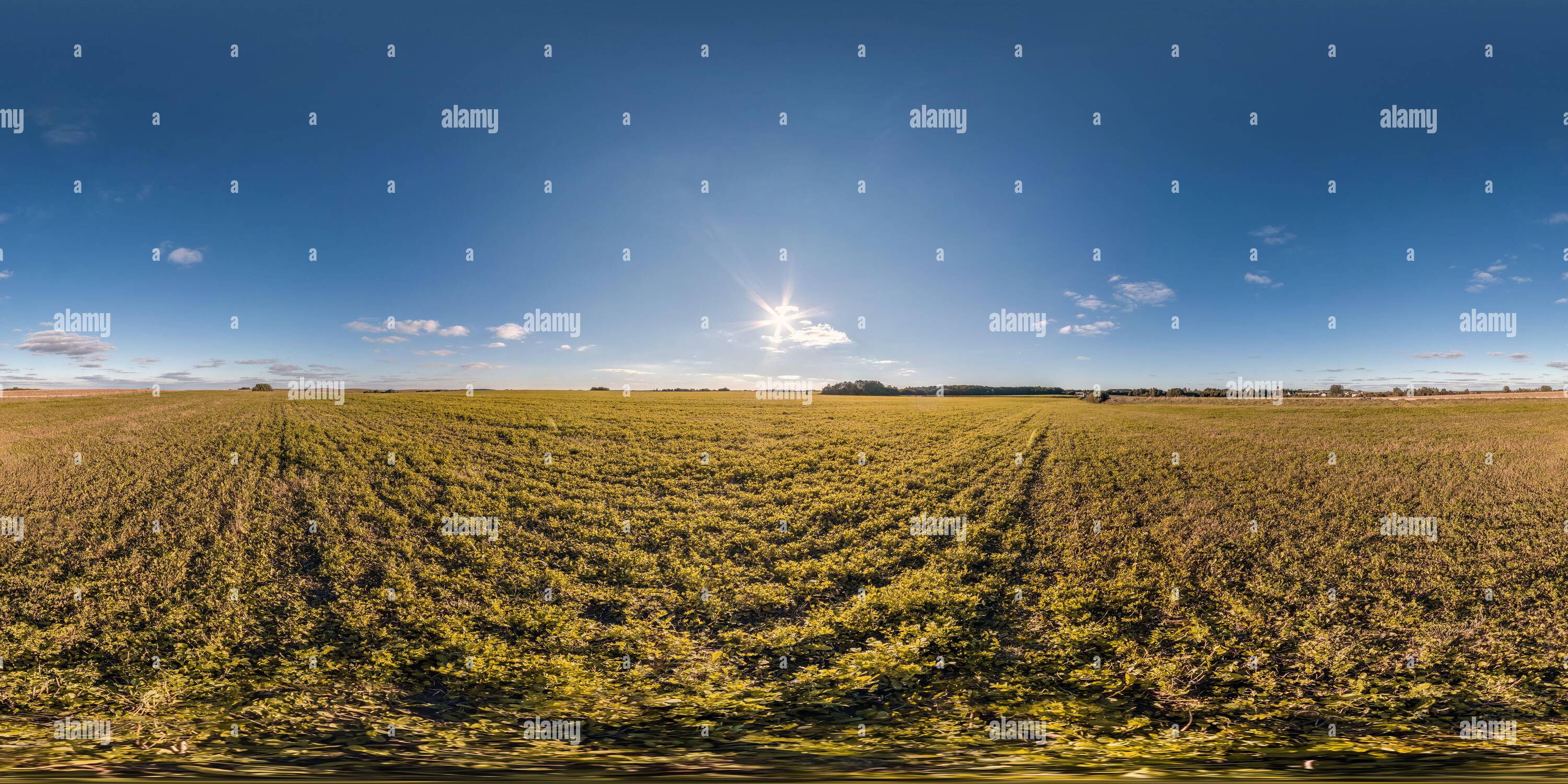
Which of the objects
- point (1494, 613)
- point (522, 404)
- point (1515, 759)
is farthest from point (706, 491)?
point (522, 404)

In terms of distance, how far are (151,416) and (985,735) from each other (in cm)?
4139

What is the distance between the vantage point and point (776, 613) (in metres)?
8.41

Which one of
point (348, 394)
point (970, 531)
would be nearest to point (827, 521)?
point (970, 531)

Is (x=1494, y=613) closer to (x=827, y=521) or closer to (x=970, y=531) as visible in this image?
(x=970, y=531)

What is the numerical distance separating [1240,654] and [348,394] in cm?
Result: 5076

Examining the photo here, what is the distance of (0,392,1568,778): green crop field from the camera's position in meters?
5.34

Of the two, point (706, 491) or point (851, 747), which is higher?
point (706, 491)

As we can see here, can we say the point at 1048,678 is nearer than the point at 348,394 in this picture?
Yes

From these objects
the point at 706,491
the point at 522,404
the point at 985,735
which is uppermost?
the point at 522,404

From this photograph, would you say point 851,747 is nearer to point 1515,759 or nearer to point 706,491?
point 1515,759

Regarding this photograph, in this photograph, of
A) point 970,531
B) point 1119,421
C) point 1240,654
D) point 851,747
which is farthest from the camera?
point 1119,421

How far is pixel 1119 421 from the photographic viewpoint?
31.3 metres

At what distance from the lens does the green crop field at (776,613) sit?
17.5ft

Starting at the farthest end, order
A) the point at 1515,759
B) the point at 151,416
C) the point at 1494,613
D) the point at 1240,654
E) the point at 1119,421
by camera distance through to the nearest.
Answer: the point at 1119,421 < the point at 151,416 < the point at 1494,613 < the point at 1240,654 < the point at 1515,759
